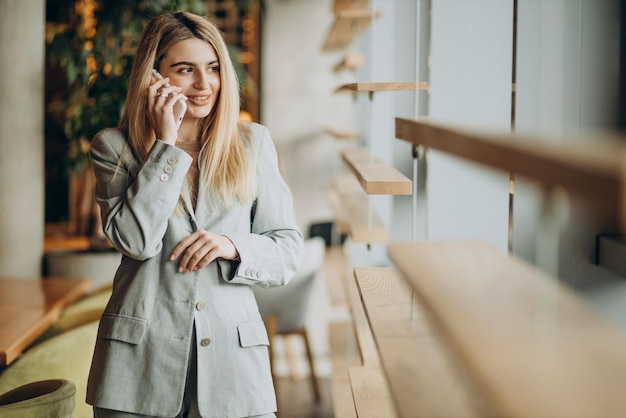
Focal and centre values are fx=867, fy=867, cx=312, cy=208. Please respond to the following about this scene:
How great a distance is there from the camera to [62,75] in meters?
7.48

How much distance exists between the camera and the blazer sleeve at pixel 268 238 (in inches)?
83.7

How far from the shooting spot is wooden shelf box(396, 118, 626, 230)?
2.08 feet

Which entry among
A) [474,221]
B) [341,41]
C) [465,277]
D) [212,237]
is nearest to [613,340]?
[465,277]

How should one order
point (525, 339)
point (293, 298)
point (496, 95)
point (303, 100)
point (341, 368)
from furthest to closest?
point (303, 100)
point (293, 298)
point (341, 368)
point (496, 95)
point (525, 339)

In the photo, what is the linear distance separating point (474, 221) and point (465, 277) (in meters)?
1.56

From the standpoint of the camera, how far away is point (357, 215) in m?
3.58

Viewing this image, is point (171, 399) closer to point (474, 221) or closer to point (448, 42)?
point (474, 221)

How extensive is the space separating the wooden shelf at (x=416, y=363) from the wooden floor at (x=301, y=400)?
308 centimetres

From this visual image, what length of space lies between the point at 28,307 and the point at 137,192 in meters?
1.60

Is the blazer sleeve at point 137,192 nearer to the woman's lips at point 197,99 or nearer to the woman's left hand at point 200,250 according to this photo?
the woman's left hand at point 200,250

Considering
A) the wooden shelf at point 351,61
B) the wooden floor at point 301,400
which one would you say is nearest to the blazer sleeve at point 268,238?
the wooden shelf at point 351,61

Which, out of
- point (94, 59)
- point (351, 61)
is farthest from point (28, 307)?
point (351, 61)

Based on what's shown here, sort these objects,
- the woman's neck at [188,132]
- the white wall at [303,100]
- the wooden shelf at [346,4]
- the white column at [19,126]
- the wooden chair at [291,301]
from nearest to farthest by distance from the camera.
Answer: the woman's neck at [188,132], the white column at [19,126], the wooden shelf at [346,4], the wooden chair at [291,301], the white wall at [303,100]

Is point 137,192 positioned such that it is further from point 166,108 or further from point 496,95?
point 496,95
